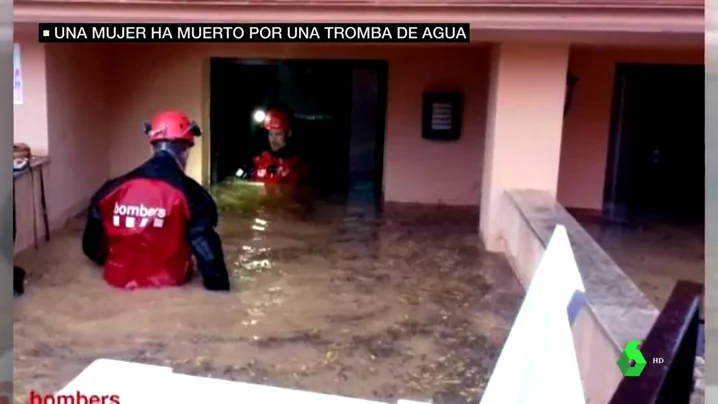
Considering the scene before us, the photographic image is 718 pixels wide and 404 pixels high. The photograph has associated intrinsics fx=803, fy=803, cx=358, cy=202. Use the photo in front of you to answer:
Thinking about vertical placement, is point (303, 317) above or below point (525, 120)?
below

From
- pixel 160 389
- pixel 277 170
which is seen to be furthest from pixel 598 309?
pixel 277 170

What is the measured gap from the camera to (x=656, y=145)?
13.8 ft

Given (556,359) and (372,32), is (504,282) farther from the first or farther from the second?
(556,359)

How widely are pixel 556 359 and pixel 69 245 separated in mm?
2381

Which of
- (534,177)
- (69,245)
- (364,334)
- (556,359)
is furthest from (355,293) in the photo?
(556,359)

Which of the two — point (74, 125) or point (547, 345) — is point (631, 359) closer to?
point (547, 345)

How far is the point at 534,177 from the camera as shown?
3.21m

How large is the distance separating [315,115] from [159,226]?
219 centimetres

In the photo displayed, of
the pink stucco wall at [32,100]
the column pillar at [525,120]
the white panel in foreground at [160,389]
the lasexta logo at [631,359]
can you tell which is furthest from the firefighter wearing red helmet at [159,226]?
the lasexta logo at [631,359]

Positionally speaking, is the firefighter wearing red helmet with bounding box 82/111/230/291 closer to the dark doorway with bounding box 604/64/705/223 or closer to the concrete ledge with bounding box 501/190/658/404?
the concrete ledge with bounding box 501/190/658/404

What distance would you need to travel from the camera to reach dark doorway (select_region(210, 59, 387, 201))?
14.2 feet

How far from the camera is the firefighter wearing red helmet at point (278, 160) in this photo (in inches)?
179
